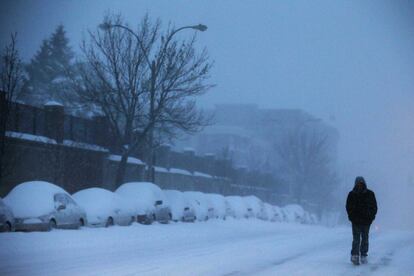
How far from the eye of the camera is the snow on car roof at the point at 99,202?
84.9ft

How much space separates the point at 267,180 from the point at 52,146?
49902mm

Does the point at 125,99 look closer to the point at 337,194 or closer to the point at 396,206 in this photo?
the point at 337,194

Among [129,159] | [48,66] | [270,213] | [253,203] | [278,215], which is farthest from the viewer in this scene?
[48,66]

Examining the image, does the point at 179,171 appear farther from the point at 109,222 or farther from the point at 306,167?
the point at 109,222

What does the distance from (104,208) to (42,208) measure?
14.0 ft

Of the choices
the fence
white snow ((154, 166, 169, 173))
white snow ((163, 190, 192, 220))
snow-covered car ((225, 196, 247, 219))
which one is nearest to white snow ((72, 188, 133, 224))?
Result: the fence

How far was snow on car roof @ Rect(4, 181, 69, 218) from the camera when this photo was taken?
21.7 metres

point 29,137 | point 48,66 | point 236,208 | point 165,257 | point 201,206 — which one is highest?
point 48,66

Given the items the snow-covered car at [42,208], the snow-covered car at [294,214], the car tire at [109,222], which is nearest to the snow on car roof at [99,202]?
the car tire at [109,222]

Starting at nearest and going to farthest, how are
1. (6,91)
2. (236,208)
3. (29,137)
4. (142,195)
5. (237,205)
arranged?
(6,91), (142,195), (29,137), (236,208), (237,205)

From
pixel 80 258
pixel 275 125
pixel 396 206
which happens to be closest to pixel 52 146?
pixel 80 258

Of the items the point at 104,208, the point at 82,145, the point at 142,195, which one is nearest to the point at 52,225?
the point at 104,208

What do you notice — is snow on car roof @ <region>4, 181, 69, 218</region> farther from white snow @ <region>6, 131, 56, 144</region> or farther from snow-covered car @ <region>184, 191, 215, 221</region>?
snow-covered car @ <region>184, 191, 215, 221</region>

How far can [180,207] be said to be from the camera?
34.8m
